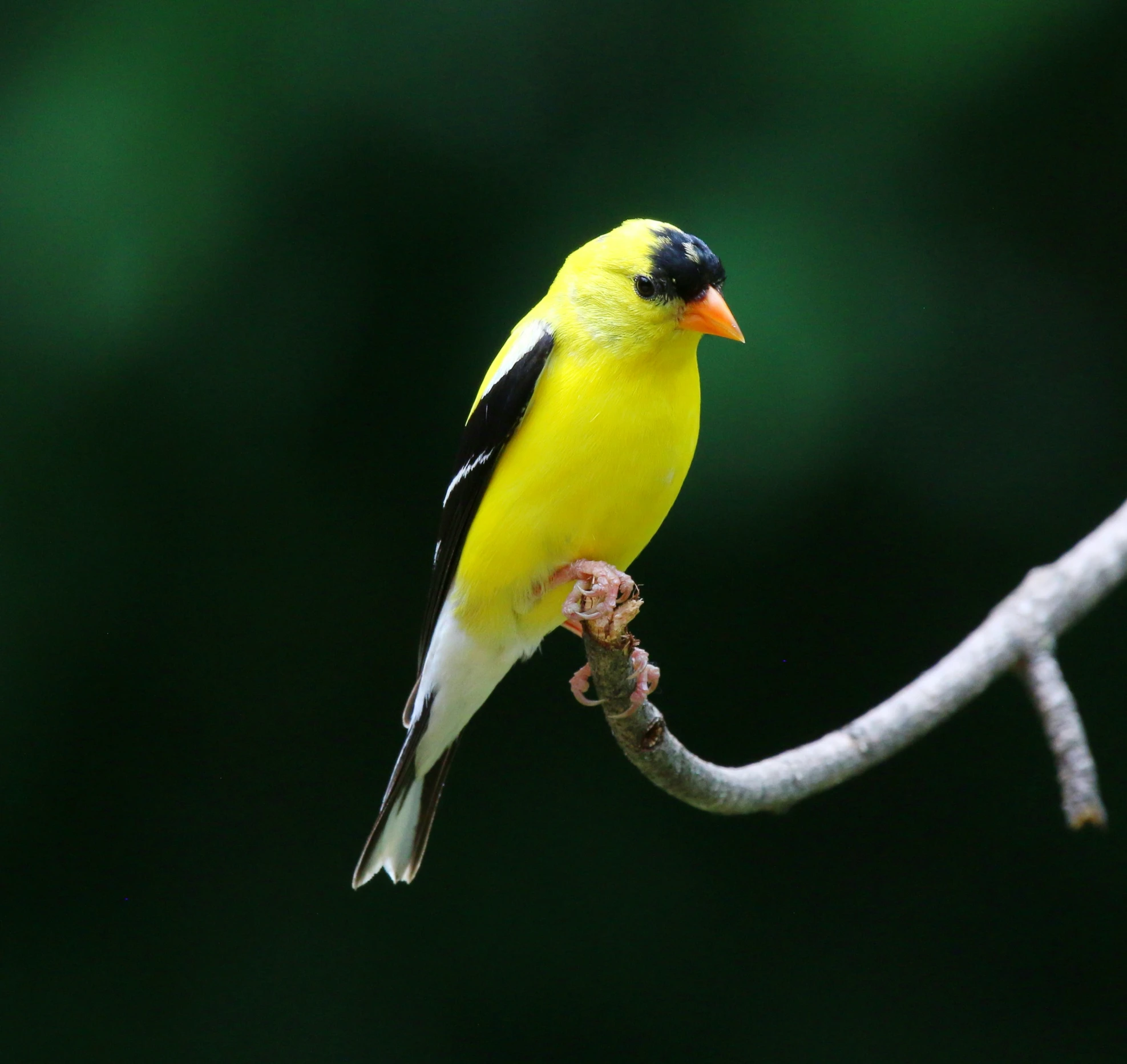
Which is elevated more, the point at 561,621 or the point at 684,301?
the point at 684,301

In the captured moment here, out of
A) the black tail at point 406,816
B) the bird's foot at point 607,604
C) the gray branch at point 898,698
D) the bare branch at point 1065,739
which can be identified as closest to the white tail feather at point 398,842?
the black tail at point 406,816

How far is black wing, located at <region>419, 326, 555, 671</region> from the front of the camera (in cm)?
215

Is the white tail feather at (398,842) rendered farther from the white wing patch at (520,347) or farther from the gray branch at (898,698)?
the white wing patch at (520,347)

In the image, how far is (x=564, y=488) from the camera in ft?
6.74

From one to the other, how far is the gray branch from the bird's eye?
0.64 meters

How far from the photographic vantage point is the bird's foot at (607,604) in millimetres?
1903

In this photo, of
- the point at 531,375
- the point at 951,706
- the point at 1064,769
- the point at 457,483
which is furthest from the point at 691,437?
the point at 1064,769

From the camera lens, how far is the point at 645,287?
214 centimetres

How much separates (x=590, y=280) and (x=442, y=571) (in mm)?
665

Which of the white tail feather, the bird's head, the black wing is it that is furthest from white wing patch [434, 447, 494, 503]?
the white tail feather

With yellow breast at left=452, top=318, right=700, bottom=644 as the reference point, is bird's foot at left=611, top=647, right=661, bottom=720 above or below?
below

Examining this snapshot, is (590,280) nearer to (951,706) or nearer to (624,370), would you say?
(624,370)

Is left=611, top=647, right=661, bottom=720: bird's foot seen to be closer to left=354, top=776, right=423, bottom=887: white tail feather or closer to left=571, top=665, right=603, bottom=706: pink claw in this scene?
left=571, top=665, right=603, bottom=706: pink claw

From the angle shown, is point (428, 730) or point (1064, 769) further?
point (428, 730)
